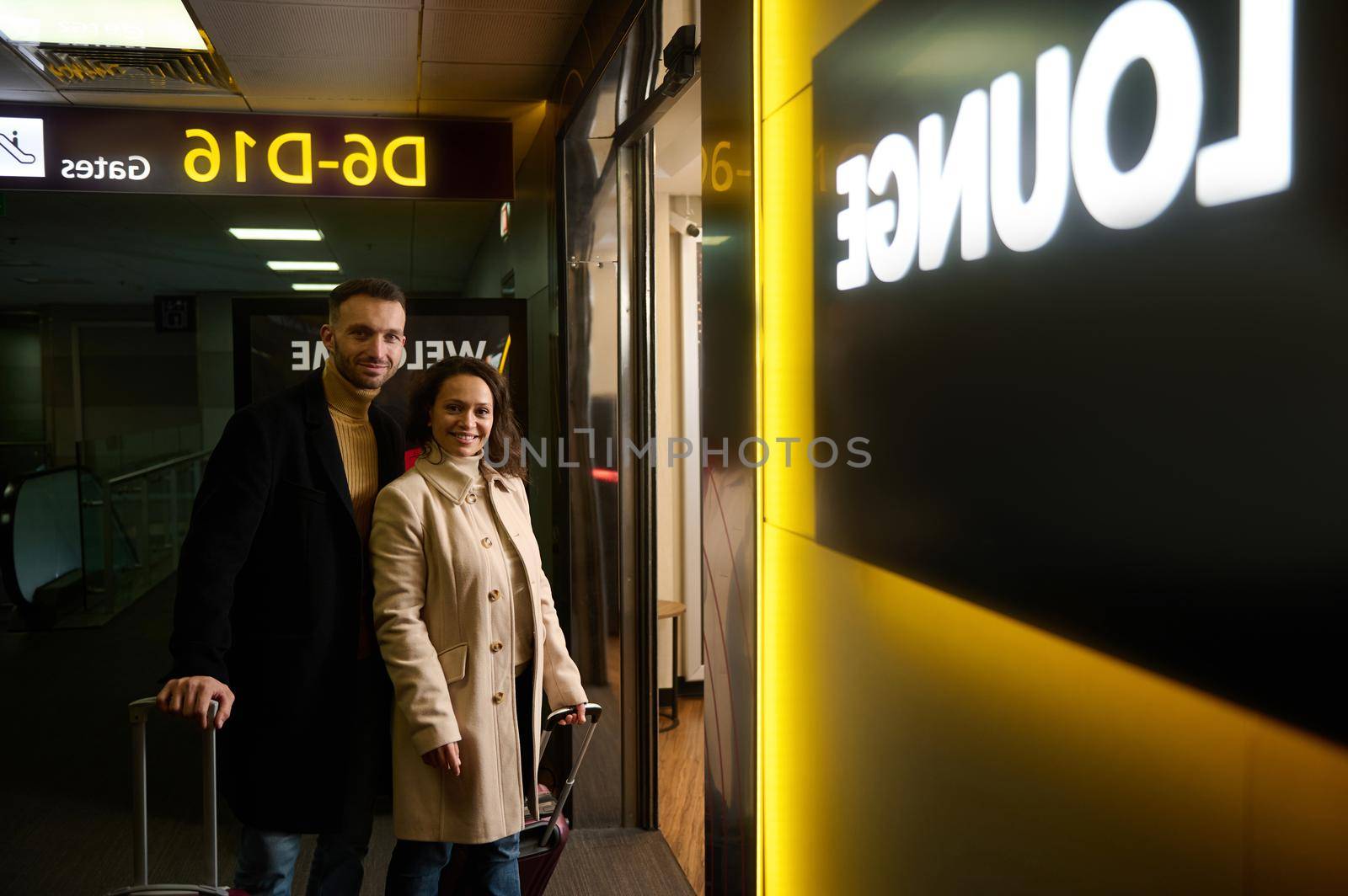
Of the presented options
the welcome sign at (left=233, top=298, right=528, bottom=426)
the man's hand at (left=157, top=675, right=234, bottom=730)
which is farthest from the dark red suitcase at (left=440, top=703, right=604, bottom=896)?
the welcome sign at (left=233, top=298, right=528, bottom=426)

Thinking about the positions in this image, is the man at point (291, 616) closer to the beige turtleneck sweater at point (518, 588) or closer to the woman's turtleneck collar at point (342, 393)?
the woman's turtleneck collar at point (342, 393)

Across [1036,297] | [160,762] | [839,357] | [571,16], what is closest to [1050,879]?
[1036,297]

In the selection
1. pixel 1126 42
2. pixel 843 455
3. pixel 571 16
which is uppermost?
pixel 571 16

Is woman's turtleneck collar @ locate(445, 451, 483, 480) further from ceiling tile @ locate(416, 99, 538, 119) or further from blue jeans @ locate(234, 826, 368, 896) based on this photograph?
ceiling tile @ locate(416, 99, 538, 119)

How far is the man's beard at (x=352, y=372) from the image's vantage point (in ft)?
6.68

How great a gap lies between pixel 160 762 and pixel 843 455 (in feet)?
11.6

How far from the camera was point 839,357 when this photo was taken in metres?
1.51

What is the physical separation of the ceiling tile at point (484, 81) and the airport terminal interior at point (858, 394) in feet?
0.10

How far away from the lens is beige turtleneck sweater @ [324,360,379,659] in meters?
2.04

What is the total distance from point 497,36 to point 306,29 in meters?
0.62

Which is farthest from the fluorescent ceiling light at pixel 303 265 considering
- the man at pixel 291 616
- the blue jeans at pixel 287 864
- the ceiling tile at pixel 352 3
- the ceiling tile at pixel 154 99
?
the blue jeans at pixel 287 864

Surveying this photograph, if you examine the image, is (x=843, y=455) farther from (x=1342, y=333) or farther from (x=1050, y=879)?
(x=1342, y=333)

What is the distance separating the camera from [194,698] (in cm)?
175

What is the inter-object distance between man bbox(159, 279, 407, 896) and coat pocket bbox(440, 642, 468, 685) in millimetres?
162
